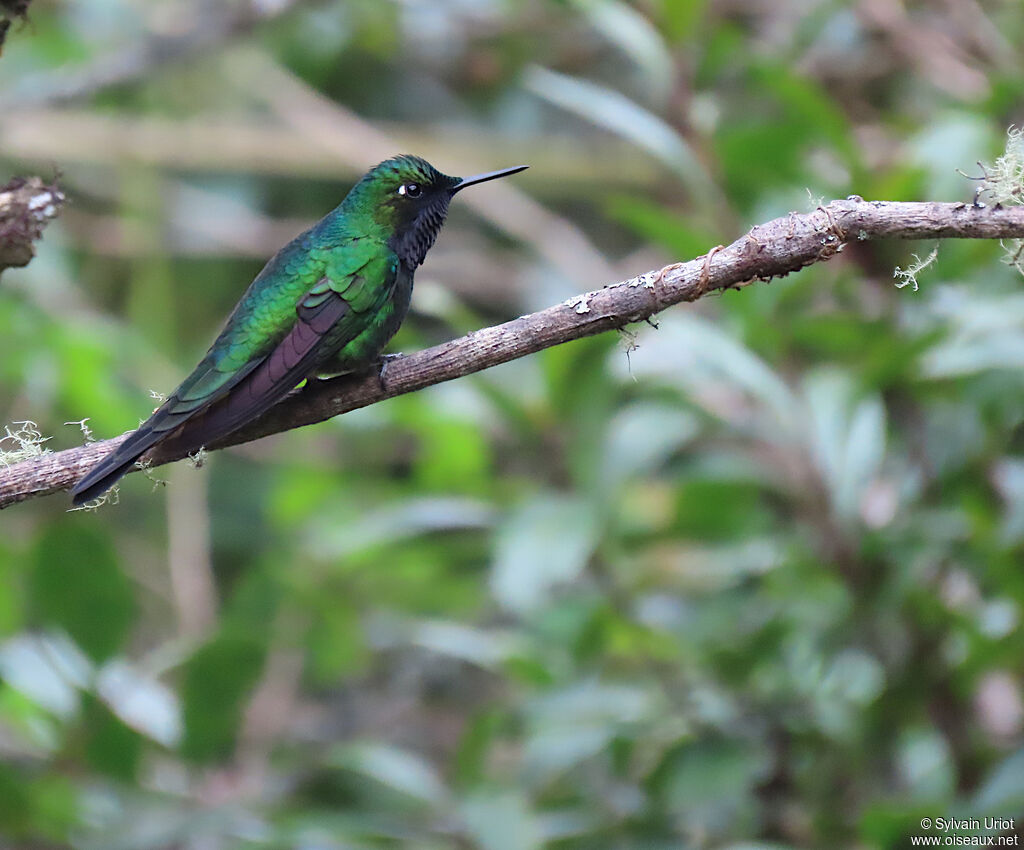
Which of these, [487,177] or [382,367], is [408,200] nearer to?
[487,177]

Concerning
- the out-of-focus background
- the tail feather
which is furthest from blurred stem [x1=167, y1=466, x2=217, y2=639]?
the tail feather

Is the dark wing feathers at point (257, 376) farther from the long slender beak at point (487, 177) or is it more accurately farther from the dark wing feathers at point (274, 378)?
the long slender beak at point (487, 177)

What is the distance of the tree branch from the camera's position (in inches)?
68.9

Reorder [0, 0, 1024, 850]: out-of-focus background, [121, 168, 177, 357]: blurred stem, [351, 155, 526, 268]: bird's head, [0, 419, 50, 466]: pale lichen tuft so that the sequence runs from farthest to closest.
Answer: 1. [121, 168, 177, 357]: blurred stem
2. [0, 0, 1024, 850]: out-of-focus background
3. [351, 155, 526, 268]: bird's head
4. [0, 419, 50, 466]: pale lichen tuft

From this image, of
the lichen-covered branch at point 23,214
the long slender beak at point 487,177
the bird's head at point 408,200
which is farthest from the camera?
the bird's head at point 408,200

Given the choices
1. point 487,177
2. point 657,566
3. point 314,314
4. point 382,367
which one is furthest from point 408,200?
point 657,566

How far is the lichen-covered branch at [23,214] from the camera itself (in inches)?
72.9

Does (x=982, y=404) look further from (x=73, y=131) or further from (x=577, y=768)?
(x=73, y=131)

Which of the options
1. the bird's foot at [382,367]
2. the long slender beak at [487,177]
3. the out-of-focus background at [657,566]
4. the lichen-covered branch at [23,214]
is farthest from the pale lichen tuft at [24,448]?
the long slender beak at [487,177]

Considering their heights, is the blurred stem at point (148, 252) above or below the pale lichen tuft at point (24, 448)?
above

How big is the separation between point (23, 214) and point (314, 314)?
850mm

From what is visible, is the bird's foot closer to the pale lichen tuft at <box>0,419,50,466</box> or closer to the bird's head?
the bird's head

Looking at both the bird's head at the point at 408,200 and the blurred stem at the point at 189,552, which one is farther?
the blurred stem at the point at 189,552

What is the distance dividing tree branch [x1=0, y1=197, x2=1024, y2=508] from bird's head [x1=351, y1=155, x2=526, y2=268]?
2.59 ft
